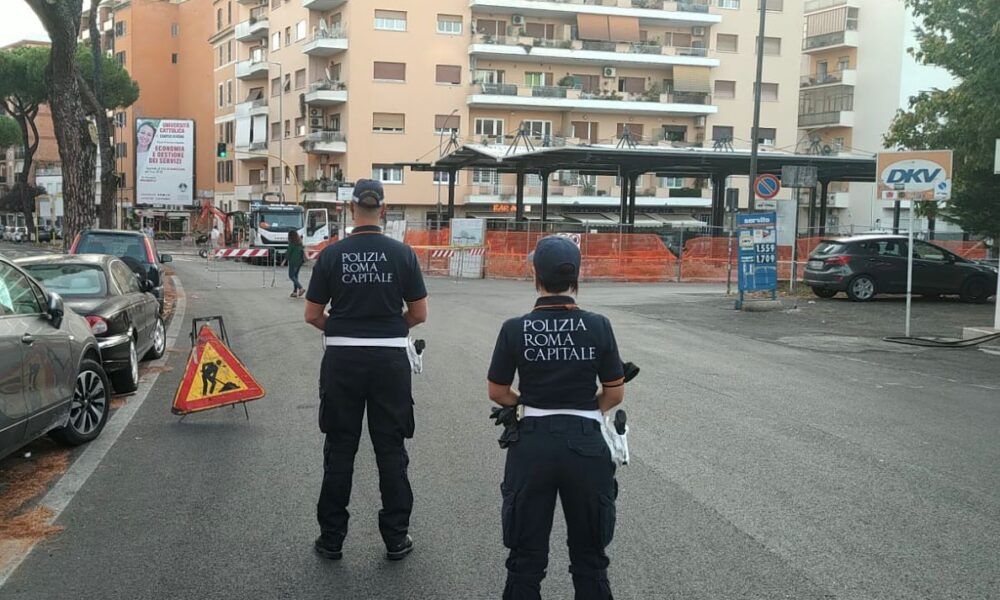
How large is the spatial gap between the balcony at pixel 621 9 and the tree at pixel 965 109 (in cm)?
3590

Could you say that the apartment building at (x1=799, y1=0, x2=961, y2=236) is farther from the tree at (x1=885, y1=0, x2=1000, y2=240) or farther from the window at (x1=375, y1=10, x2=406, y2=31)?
the tree at (x1=885, y1=0, x2=1000, y2=240)

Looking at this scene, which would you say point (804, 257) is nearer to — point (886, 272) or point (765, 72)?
point (886, 272)

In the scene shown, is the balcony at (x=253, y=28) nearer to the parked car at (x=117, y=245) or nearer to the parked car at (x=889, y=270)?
the parked car at (x=889, y=270)

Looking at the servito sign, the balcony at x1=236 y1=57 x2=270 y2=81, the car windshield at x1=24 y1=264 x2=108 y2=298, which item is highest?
the balcony at x1=236 y1=57 x2=270 y2=81

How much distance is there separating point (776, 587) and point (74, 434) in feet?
17.7

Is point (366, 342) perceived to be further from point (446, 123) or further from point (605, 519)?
point (446, 123)

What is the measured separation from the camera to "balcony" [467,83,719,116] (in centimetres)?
5822

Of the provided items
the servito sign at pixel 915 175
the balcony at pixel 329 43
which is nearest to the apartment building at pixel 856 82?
the balcony at pixel 329 43

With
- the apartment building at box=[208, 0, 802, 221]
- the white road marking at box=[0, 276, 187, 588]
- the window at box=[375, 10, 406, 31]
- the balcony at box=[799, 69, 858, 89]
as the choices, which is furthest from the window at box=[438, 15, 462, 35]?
the white road marking at box=[0, 276, 187, 588]

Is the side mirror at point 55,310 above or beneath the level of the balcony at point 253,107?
beneath

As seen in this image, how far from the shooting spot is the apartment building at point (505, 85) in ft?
188

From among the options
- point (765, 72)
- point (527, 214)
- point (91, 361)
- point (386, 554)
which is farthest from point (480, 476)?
point (765, 72)

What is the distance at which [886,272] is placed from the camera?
23.1m

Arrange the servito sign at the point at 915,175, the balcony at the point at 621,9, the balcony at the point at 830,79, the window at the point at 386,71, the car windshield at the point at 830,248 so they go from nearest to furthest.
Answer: the servito sign at the point at 915,175, the car windshield at the point at 830,248, the window at the point at 386,71, the balcony at the point at 621,9, the balcony at the point at 830,79
